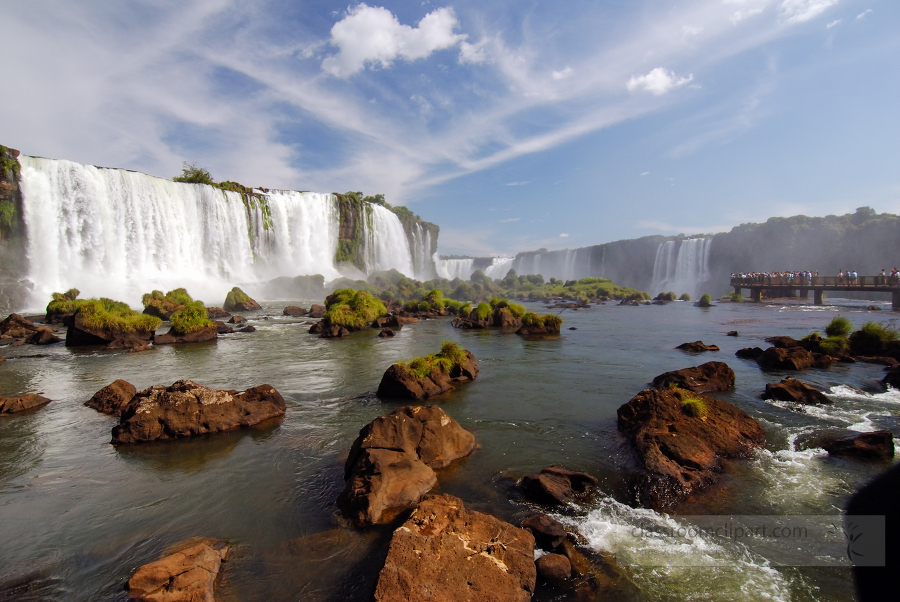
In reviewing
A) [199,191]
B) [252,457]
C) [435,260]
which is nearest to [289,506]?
[252,457]

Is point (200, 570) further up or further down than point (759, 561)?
further up

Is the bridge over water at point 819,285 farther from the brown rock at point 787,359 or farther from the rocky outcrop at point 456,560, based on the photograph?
the rocky outcrop at point 456,560

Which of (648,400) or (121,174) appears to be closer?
(648,400)

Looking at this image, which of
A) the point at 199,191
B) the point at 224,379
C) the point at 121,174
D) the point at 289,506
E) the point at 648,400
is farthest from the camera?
the point at 199,191

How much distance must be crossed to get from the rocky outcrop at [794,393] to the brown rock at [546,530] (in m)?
9.02

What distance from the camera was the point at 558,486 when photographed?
633cm

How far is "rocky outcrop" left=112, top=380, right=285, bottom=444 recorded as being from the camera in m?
8.70

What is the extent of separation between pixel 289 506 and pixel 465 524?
9.36ft

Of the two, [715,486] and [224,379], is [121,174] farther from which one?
[715,486]

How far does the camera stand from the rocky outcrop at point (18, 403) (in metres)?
10.4

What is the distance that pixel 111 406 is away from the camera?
34.5 ft

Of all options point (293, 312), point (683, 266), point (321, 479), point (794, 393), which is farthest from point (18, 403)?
point (683, 266)

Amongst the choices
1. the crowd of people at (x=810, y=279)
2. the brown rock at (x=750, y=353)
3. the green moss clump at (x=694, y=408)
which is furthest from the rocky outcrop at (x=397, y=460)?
the crowd of people at (x=810, y=279)

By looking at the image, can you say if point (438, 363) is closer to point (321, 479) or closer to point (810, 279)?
point (321, 479)
